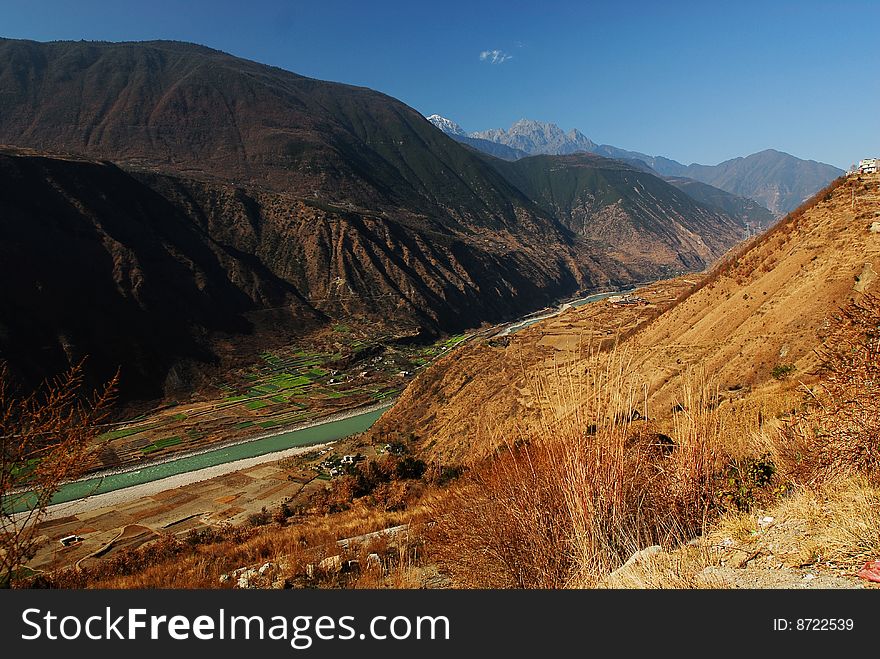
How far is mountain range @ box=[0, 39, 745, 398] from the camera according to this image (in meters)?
60.8

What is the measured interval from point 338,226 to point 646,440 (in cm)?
10089

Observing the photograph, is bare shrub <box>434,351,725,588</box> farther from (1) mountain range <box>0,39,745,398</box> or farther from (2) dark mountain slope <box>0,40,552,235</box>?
(2) dark mountain slope <box>0,40,552,235</box>

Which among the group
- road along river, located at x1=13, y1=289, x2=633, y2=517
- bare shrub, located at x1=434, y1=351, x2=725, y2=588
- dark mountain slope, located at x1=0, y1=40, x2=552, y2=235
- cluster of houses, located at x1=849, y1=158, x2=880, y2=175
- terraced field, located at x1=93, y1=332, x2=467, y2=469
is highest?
dark mountain slope, located at x1=0, y1=40, x2=552, y2=235

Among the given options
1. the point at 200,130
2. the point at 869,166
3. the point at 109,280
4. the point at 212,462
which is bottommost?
the point at 212,462

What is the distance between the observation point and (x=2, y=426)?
3.90 meters

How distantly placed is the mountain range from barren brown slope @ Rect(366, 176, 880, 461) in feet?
137

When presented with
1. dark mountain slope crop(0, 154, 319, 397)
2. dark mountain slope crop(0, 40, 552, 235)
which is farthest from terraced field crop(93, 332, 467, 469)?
dark mountain slope crop(0, 40, 552, 235)

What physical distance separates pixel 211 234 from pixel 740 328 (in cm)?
9351

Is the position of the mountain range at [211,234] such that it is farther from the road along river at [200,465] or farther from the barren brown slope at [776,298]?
the barren brown slope at [776,298]

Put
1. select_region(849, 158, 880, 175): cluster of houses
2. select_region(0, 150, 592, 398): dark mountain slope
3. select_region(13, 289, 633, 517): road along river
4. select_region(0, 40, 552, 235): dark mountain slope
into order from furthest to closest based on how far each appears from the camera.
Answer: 1. select_region(0, 40, 552, 235): dark mountain slope
2. select_region(0, 150, 592, 398): dark mountain slope
3. select_region(13, 289, 633, 517): road along river
4. select_region(849, 158, 880, 175): cluster of houses

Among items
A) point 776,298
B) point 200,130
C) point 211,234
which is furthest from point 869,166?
point 200,130

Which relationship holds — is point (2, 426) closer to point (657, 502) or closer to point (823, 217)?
point (657, 502)

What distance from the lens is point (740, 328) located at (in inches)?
803

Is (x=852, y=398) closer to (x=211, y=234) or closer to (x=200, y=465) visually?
(x=200, y=465)
